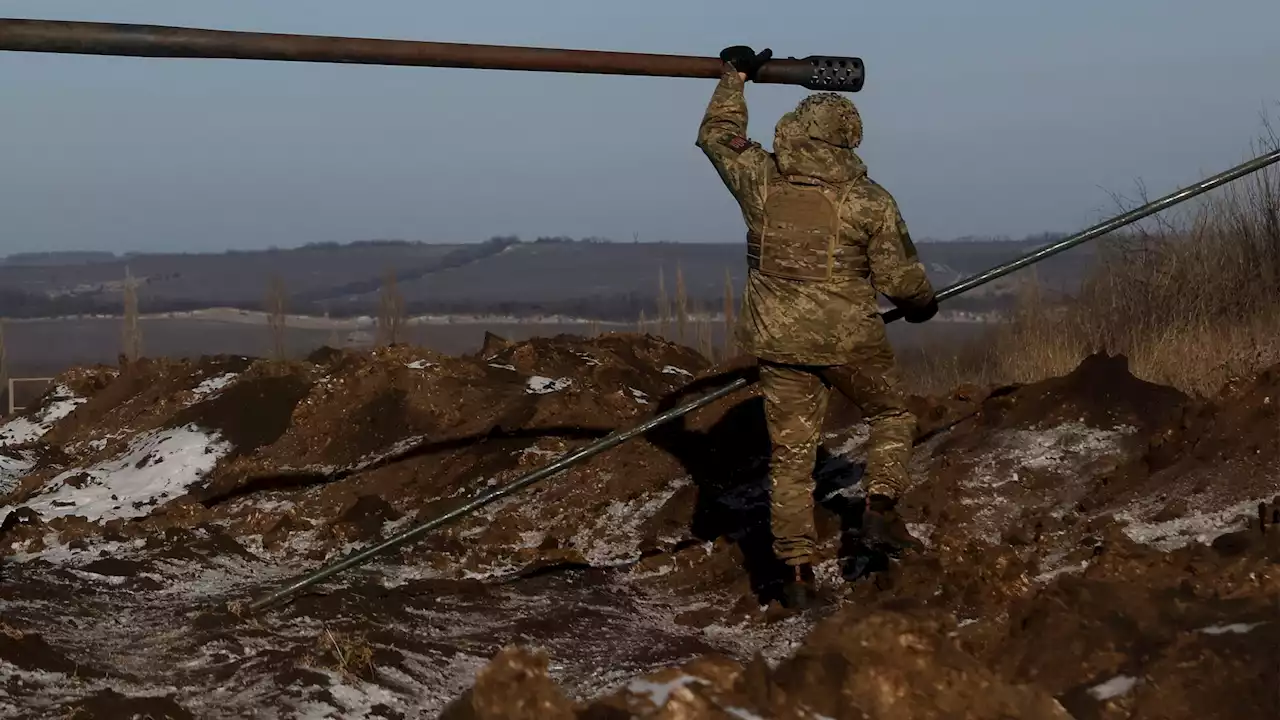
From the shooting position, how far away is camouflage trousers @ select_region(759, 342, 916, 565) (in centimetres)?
604

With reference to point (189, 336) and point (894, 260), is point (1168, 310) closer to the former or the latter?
point (894, 260)

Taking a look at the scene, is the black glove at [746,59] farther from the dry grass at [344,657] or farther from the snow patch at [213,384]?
the snow patch at [213,384]

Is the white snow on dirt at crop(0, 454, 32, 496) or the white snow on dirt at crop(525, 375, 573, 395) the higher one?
the white snow on dirt at crop(525, 375, 573, 395)

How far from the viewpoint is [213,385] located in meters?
14.3

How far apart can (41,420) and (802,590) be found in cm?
1171

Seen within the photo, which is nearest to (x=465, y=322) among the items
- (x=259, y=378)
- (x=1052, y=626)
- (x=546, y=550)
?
(x=259, y=378)

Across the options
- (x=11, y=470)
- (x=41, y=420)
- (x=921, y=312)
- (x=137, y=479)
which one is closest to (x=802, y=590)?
(x=921, y=312)

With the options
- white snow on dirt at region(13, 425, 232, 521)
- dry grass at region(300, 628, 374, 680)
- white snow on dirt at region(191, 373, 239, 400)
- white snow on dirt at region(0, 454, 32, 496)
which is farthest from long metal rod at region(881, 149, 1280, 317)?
white snow on dirt at region(191, 373, 239, 400)

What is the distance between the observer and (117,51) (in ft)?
17.8

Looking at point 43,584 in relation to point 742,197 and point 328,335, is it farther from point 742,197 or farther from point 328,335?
point 328,335

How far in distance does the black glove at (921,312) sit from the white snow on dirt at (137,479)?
21.9 ft

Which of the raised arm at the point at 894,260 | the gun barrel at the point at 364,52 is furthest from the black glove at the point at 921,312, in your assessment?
the gun barrel at the point at 364,52

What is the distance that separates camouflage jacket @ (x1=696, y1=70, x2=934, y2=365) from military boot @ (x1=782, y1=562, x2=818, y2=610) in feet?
3.35

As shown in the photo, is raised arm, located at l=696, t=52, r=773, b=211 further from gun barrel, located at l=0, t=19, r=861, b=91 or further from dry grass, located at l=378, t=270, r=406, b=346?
dry grass, located at l=378, t=270, r=406, b=346
